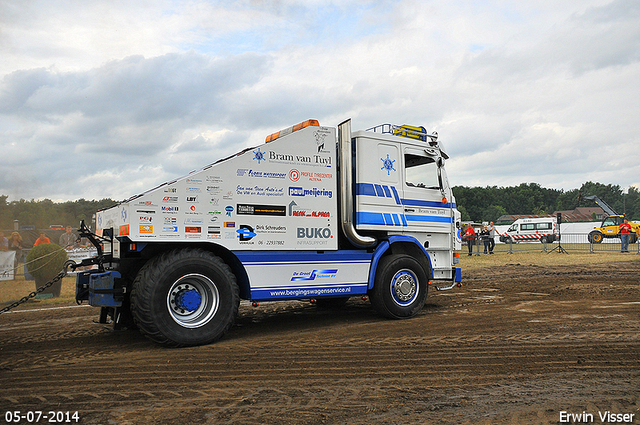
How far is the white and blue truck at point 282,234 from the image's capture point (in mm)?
5961

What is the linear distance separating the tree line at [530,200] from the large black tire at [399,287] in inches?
3838

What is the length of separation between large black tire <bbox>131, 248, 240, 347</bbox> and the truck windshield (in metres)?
3.83

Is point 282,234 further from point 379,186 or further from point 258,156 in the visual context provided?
point 379,186

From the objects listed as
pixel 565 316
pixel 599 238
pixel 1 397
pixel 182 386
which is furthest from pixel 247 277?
pixel 599 238

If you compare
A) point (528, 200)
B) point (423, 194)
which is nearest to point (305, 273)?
point (423, 194)

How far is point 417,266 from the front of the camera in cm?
813

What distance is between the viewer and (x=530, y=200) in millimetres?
127938

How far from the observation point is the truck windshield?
8336 millimetres

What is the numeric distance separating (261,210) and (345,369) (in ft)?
8.90

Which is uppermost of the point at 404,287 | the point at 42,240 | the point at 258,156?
the point at 258,156

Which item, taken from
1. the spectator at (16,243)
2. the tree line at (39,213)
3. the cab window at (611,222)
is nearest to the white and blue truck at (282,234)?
the tree line at (39,213)

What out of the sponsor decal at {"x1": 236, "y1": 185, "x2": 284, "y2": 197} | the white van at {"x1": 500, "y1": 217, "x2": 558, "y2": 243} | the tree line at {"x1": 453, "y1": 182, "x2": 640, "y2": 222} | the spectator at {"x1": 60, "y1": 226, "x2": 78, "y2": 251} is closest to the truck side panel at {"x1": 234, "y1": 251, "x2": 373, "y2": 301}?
the sponsor decal at {"x1": 236, "y1": 185, "x2": 284, "y2": 197}

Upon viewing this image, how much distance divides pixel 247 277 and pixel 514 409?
12.7 feet

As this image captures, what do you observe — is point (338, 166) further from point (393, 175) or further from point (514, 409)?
point (514, 409)
